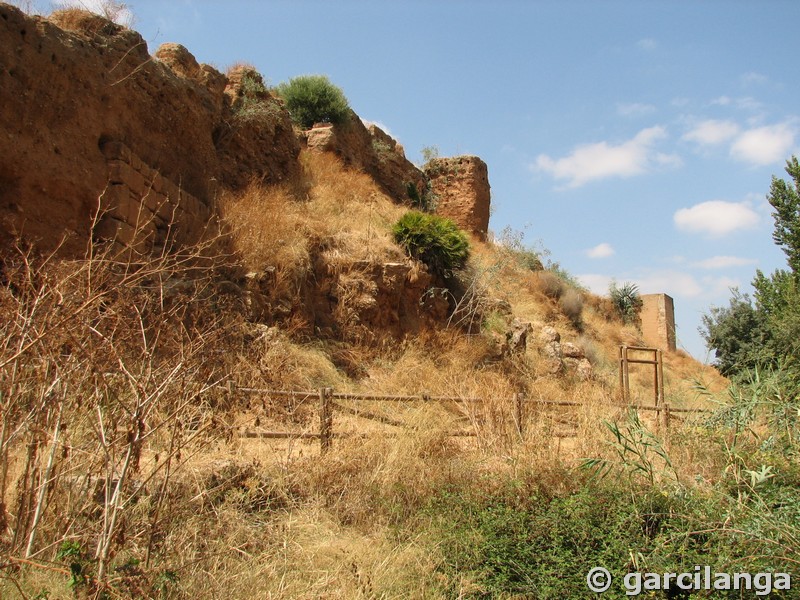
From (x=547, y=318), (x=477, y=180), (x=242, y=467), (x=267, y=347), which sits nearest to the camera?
(x=242, y=467)

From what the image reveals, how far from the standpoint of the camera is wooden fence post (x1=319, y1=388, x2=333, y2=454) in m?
6.56

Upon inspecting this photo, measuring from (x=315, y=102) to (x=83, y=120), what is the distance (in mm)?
9633

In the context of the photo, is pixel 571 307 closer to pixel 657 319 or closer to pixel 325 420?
pixel 657 319

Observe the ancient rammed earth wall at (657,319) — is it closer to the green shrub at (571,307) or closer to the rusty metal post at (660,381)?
the green shrub at (571,307)

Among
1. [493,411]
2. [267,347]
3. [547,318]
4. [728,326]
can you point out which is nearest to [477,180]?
[547,318]

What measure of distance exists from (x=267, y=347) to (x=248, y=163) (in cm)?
475

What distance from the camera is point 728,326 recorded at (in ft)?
60.4

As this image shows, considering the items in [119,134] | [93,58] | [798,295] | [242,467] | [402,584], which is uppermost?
[93,58]

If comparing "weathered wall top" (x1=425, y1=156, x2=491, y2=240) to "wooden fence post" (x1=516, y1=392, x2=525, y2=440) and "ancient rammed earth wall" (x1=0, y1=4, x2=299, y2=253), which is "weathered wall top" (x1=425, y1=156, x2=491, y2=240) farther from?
"wooden fence post" (x1=516, y1=392, x2=525, y2=440)

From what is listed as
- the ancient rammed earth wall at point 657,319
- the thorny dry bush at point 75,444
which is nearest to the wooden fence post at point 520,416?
the thorny dry bush at point 75,444

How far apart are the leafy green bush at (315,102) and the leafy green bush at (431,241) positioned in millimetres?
5076

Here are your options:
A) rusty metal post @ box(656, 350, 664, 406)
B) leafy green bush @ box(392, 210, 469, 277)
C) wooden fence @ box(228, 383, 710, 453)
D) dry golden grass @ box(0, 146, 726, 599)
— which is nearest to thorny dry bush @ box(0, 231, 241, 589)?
dry golden grass @ box(0, 146, 726, 599)

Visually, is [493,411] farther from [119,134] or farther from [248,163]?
[248,163]

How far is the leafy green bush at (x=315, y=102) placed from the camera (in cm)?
1731
